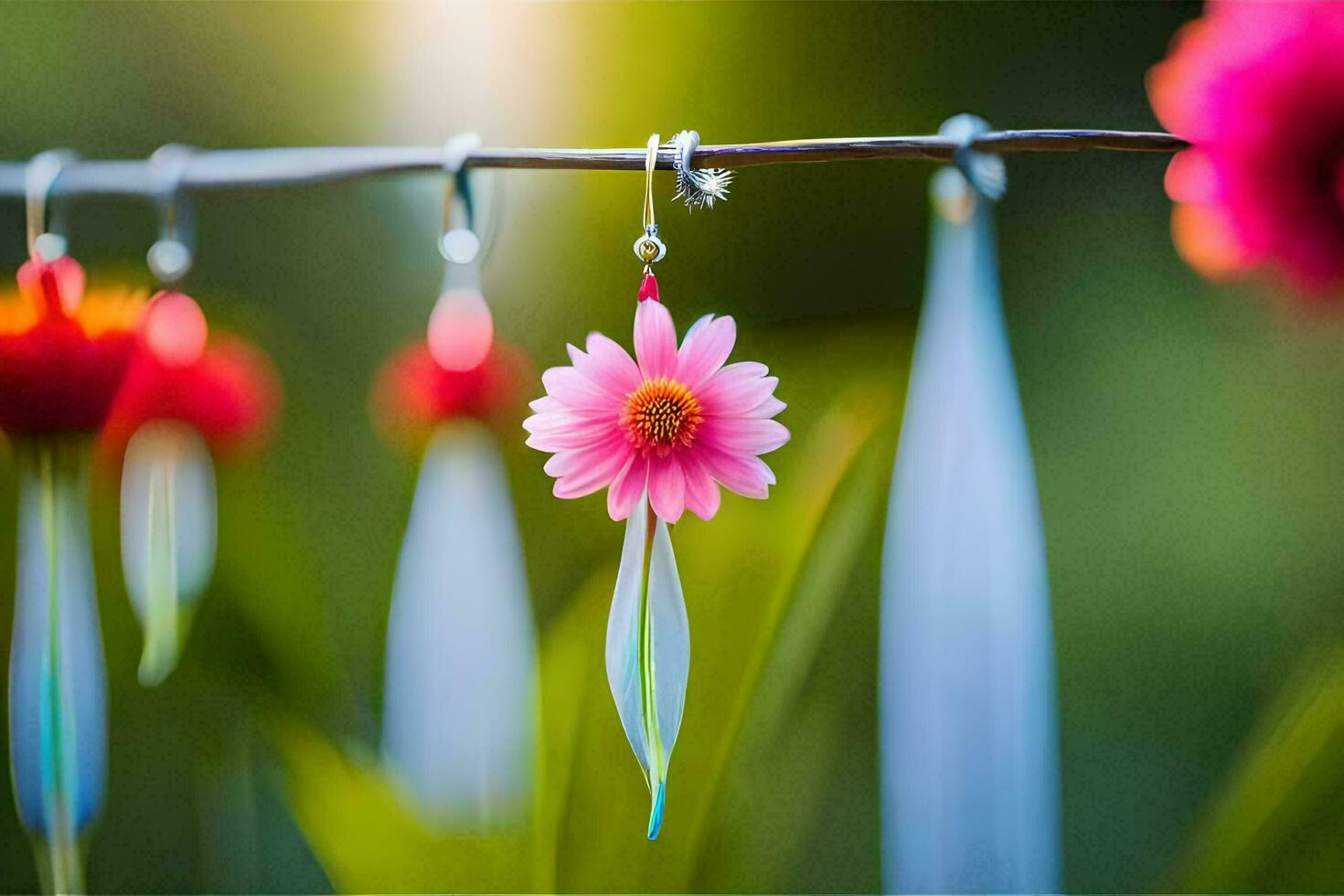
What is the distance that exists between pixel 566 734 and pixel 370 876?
0.40 ft

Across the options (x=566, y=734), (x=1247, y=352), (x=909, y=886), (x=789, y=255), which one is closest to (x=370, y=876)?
(x=566, y=734)

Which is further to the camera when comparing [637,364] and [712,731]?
Result: [712,731]

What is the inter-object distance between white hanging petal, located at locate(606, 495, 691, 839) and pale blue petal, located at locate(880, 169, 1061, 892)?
15 centimetres

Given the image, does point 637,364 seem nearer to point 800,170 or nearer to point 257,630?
point 800,170

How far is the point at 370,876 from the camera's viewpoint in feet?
1.64

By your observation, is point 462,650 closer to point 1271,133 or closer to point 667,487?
point 667,487

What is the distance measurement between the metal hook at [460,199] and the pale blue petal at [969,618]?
0.72ft

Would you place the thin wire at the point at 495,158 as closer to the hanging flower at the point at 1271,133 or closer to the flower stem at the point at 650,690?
the hanging flower at the point at 1271,133

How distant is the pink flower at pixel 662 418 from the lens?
1.16 feet

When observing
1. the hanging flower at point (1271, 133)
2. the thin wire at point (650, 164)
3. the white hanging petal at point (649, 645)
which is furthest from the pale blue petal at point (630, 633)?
the hanging flower at point (1271, 133)

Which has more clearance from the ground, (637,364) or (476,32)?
(476,32)

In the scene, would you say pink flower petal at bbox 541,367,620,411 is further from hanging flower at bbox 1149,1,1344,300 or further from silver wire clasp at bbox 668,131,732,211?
hanging flower at bbox 1149,1,1344,300

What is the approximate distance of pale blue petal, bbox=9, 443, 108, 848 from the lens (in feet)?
1.69

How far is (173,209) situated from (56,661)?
25 centimetres
